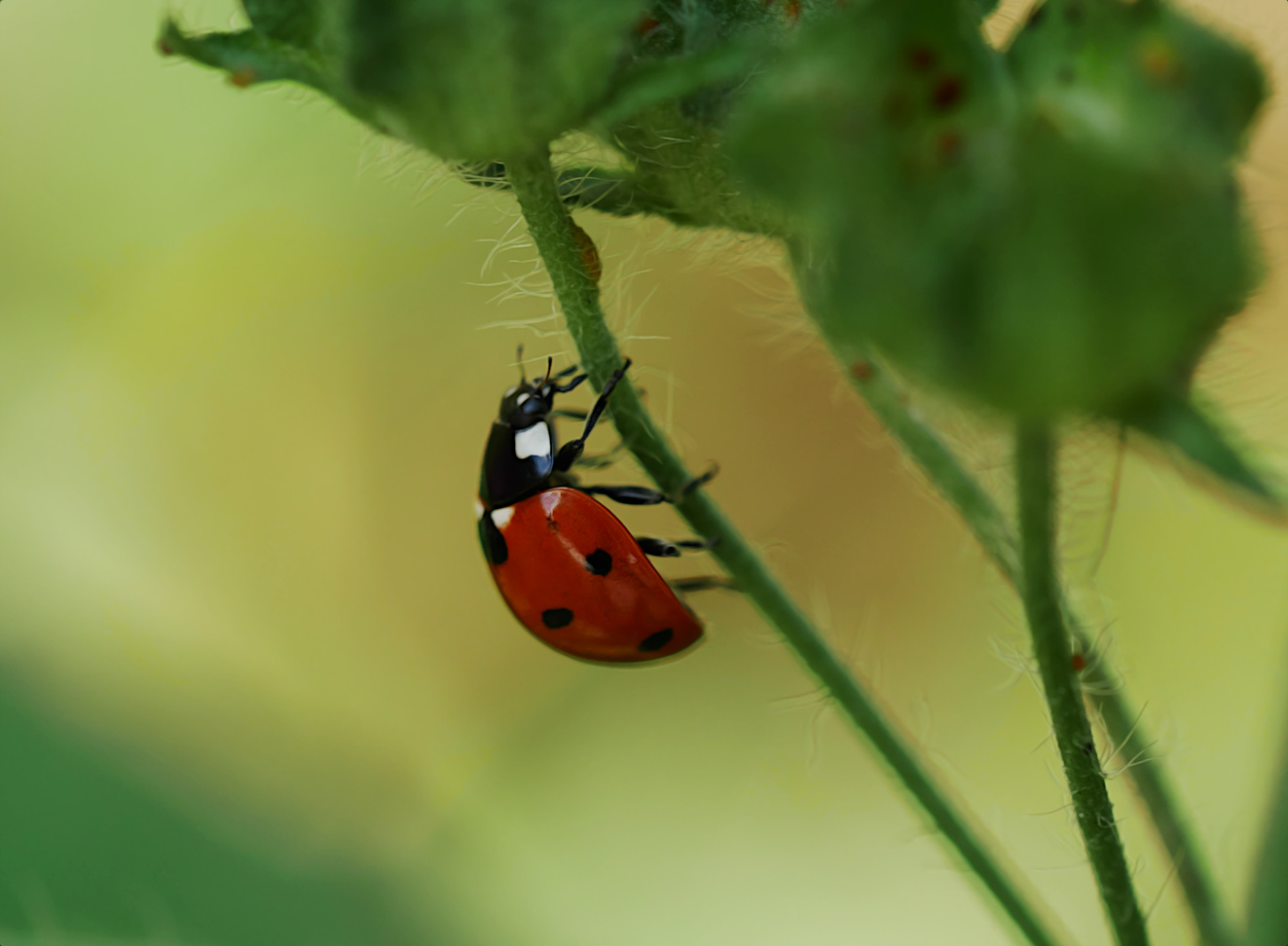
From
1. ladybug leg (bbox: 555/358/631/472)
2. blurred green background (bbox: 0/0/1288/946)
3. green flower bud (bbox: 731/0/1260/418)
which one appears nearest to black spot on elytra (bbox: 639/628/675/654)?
ladybug leg (bbox: 555/358/631/472)

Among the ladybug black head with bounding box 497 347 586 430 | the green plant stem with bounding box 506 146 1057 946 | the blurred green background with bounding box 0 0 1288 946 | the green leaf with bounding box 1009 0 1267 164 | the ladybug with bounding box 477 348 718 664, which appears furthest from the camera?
the blurred green background with bounding box 0 0 1288 946

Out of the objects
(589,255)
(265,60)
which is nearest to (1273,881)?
(589,255)

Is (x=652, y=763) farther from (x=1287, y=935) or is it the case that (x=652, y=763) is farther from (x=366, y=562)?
(x=1287, y=935)

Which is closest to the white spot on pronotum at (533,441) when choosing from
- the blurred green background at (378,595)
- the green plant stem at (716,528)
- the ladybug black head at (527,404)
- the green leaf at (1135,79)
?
the ladybug black head at (527,404)

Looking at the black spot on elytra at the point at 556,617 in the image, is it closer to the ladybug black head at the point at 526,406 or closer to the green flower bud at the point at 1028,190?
the ladybug black head at the point at 526,406

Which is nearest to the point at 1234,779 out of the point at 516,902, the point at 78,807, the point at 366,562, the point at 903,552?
the point at 903,552

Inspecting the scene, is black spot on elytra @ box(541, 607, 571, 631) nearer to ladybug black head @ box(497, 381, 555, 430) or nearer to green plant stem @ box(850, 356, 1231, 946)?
ladybug black head @ box(497, 381, 555, 430)

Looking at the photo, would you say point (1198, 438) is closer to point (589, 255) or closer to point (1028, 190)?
point (1028, 190)
